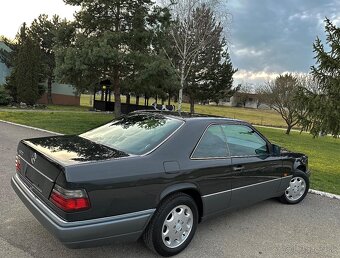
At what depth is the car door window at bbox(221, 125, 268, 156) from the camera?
158 inches

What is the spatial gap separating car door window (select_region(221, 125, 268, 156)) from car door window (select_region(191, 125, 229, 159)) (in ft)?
0.39

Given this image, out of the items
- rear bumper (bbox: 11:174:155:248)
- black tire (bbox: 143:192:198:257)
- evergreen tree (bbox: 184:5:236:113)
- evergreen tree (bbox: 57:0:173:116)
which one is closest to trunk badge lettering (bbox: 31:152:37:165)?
rear bumper (bbox: 11:174:155:248)

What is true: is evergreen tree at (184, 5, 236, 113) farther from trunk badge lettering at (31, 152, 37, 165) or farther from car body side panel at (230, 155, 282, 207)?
trunk badge lettering at (31, 152, 37, 165)

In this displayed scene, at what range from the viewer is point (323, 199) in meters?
5.64

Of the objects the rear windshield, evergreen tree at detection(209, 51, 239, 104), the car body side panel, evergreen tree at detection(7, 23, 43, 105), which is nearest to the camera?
the rear windshield

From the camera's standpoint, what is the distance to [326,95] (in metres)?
9.01

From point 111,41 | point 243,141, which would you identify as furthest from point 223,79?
point 243,141

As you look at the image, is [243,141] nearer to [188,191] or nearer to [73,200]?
[188,191]

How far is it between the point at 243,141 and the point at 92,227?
8.07 ft

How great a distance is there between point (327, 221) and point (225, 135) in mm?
2175

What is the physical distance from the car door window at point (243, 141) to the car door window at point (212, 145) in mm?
118

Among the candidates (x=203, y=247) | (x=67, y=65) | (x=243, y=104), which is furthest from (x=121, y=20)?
(x=243, y=104)

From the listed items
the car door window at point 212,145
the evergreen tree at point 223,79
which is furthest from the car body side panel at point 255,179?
the evergreen tree at point 223,79

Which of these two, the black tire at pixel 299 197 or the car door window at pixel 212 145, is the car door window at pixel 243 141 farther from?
the black tire at pixel 299 197
